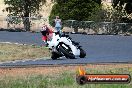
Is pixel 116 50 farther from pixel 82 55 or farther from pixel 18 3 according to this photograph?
pixel 18 3

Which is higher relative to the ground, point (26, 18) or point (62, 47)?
point (62, 47)

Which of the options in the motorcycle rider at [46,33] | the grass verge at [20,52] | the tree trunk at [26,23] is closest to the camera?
the motorcycle rider at [46,33]

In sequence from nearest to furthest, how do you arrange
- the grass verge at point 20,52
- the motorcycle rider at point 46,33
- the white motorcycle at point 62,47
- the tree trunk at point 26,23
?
the motorcycle rider at point 46,33
the white motorcycle at point 62,47
the grass verge at point 20,52
the tree trunk at point 26,23

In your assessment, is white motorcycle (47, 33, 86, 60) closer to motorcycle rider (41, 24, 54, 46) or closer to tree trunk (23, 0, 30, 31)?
motorcycle rider (41, 24, 54, 46)

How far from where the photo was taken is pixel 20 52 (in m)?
30.2

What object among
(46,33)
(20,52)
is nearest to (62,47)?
(46,33)

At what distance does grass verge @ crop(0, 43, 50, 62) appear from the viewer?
2758cm

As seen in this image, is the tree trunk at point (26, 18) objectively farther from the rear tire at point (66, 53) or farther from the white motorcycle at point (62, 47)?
the rear tire at point (66, 53)

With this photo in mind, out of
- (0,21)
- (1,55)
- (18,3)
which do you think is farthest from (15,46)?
(18,3)

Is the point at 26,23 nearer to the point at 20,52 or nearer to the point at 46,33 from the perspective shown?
the point at 20,52

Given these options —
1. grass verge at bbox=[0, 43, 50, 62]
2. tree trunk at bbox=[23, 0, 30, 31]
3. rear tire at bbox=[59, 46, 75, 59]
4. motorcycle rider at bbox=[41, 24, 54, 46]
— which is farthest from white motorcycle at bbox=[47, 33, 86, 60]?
tree trunk at bbox=[23, 0, 30, 31]

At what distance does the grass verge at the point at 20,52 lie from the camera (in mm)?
27575

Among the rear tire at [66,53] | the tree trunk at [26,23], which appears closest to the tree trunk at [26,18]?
the tree trunk at [26,23]

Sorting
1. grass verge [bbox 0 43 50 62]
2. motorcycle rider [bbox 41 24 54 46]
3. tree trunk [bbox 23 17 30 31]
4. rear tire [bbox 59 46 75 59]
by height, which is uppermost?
motorcycle rider [bbox 41 24 54 46]
